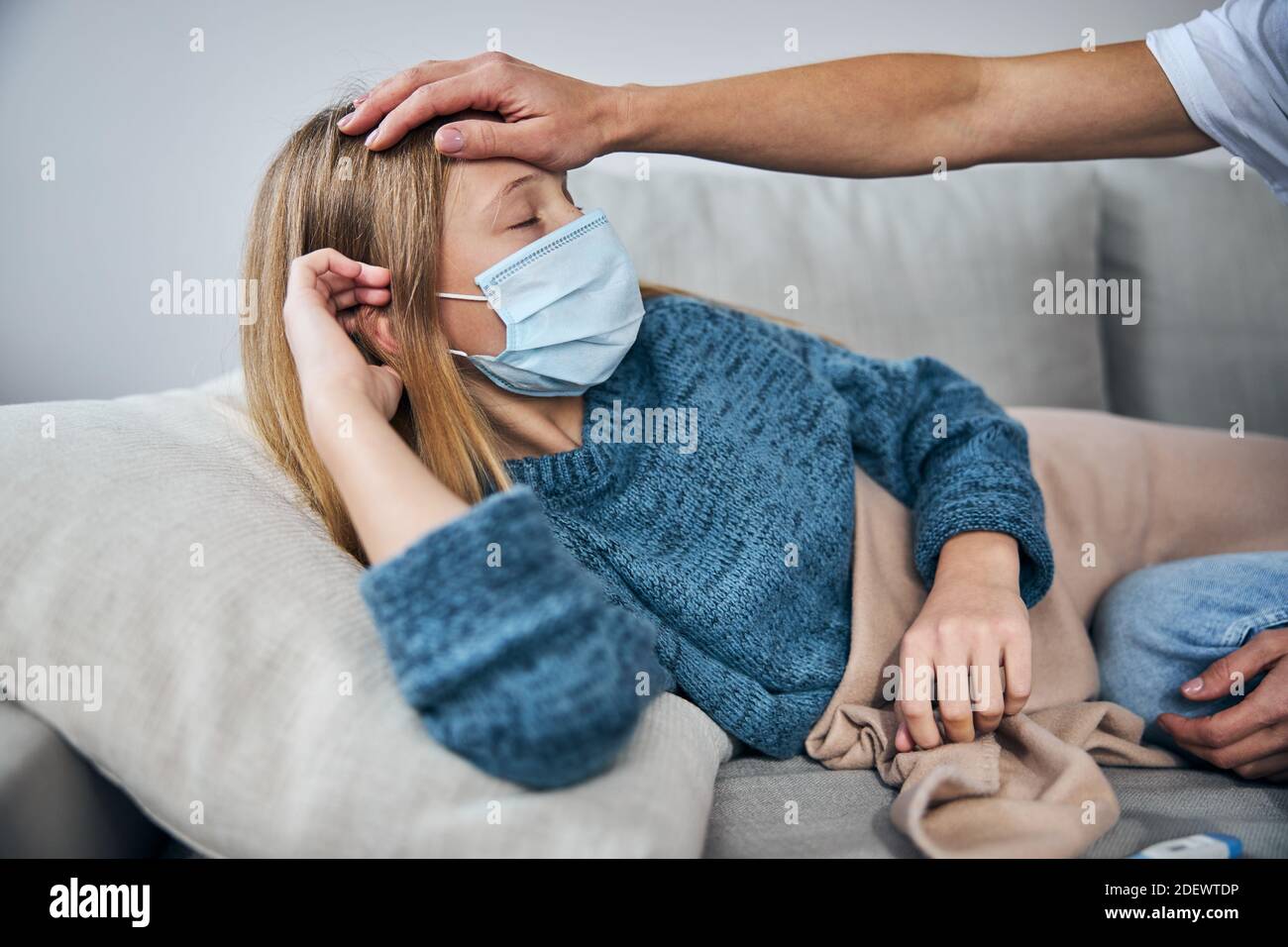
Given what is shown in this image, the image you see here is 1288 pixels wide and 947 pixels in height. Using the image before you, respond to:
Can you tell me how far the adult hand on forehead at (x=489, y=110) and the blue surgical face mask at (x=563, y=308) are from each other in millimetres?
82

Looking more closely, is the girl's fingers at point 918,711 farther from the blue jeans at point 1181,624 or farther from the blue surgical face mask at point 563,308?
the blue surgical face mask at point 563,308

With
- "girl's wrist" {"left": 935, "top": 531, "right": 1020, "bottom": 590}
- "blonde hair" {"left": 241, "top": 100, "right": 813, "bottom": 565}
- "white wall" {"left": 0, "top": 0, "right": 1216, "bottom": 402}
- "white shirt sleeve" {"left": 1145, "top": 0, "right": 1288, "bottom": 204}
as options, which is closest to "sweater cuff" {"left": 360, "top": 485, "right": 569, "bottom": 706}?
"blonde hair" {"left": 241, "top": 100, "right": 813, "bottom": 565}

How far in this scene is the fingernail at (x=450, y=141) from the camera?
0.89 meters

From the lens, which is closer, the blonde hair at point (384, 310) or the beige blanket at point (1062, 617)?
the beige blanket at point (1062, 617)

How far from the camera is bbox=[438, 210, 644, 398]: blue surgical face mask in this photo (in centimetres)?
94

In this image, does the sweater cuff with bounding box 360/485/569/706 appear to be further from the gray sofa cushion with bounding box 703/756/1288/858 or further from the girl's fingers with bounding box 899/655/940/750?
the girl's fingers with bounding box 899/655/940/750

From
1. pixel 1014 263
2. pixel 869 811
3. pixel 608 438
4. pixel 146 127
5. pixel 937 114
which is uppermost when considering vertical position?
pixel 146 127

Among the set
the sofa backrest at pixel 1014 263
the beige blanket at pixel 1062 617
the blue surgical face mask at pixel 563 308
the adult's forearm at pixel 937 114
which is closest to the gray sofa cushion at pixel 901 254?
the sofa backrest at pixel 1014 263

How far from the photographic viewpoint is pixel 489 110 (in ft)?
3.09

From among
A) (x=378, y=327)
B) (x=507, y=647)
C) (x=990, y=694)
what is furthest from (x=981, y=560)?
(x=378, y=327)

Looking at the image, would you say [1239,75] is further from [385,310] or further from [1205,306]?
[385,310]

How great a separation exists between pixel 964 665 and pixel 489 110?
2.28ft
